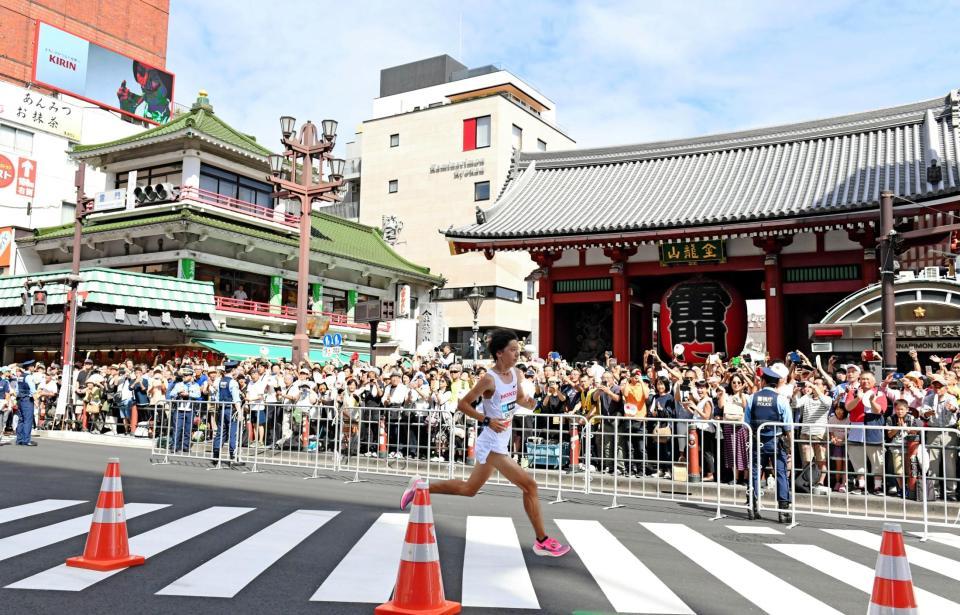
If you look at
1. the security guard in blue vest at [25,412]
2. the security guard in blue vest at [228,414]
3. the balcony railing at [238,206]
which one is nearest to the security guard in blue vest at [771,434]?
the security guard in blue vest at [228,414]

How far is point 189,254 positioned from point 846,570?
96.3 feet

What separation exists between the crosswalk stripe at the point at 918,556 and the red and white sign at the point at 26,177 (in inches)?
1714

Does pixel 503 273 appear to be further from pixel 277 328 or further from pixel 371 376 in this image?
pixel 371 376

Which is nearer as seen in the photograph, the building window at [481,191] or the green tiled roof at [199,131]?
the green tiled roof at [199,131]

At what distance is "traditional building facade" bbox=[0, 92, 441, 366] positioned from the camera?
3008 centimetres

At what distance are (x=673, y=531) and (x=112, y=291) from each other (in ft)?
82.1

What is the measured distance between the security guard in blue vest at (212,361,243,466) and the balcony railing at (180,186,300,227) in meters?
19.0

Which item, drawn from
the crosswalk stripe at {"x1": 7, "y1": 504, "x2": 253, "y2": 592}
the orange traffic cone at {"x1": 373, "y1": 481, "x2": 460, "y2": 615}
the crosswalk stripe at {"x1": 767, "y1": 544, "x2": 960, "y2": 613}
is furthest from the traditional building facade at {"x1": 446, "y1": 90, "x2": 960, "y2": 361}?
the orange traffic cone at {"x1": 373, "y1": 481, "x2": 460, "y2": 615}

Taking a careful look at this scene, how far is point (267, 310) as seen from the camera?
34.2 m

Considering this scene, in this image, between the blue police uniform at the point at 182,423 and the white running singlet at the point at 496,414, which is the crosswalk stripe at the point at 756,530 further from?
the blue police uniform at the point at 182,423

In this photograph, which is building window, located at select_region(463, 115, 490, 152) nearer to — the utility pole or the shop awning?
the shop awning

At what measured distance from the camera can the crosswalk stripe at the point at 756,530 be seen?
8.50 meters

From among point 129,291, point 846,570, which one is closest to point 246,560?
point 846,570

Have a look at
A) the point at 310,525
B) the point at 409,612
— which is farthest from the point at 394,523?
the point at 409,612
